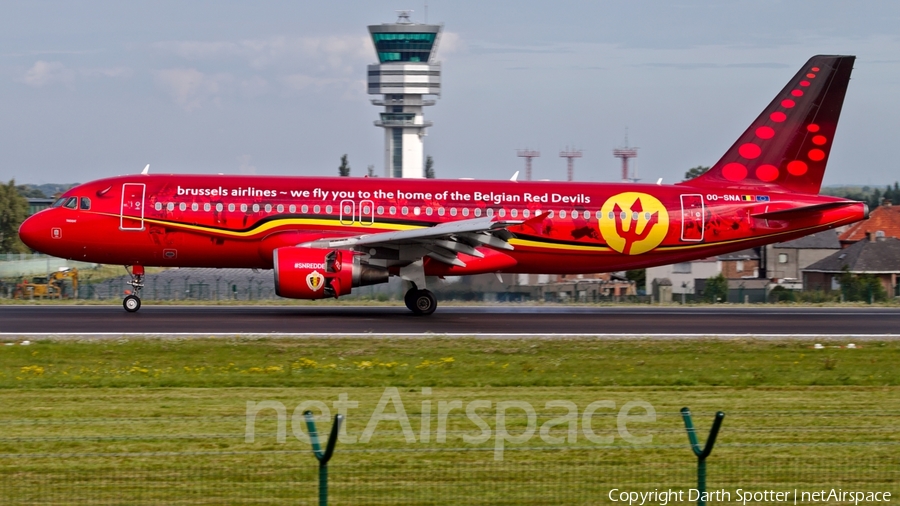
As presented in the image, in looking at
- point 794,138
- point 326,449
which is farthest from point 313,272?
point 326,449

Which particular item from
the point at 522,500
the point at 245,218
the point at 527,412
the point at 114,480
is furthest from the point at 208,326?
the point at 522,500

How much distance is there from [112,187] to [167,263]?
262 cm

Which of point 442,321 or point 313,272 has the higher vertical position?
point 313,272

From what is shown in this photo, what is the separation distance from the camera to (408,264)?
95.6ft

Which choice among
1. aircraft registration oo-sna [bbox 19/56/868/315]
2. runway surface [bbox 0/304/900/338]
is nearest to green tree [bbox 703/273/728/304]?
runway surface [bbox 0/304/900/338]

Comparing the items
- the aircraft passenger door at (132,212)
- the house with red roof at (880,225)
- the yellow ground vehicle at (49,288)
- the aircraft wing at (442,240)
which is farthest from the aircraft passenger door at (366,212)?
the house with red roof at (880,225)

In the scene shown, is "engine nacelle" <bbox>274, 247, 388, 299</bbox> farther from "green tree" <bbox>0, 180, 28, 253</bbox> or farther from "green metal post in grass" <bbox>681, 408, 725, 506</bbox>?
"green tree" <bbox>0, 180, 28, 253</bbox>

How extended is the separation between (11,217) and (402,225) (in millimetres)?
64314

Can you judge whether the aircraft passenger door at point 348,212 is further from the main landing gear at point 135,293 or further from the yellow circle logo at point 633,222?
the yellow circle logo at point 633,222

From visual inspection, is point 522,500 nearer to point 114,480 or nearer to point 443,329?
point 114,480

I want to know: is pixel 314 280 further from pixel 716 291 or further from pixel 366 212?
pixel 716 291

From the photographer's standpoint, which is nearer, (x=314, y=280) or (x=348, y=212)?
(x=314, y=280)

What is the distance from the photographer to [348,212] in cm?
2945

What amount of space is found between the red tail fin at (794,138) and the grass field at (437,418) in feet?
33.8
